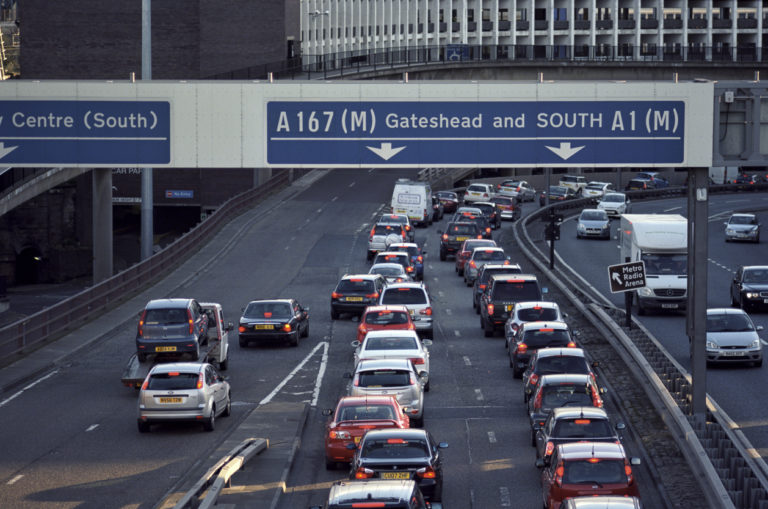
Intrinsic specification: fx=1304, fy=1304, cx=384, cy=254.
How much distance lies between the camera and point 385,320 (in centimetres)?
3666

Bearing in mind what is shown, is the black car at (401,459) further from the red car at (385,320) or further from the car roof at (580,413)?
the red car at (385,320)

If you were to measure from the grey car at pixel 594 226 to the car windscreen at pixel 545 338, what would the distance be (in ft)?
126

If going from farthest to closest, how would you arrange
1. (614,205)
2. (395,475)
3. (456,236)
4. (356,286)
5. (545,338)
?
(614,205)
(456,236)
(356,286)
(545,338)
(395,475)

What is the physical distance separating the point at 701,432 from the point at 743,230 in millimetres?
46632

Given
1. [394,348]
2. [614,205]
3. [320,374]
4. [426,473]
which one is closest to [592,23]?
[614,205]

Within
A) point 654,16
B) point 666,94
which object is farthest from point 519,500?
point 654,16

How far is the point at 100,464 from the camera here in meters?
24.2

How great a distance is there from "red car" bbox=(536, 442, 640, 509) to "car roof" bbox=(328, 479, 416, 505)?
3350 mm

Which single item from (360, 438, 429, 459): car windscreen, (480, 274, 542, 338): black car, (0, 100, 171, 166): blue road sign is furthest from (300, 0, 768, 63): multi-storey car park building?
(360, 438, 429, 459): car windscreen

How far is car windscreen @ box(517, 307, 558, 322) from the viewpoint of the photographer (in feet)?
119

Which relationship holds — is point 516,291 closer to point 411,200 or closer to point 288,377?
point 288,377

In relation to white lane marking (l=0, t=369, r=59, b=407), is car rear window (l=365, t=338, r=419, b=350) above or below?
above

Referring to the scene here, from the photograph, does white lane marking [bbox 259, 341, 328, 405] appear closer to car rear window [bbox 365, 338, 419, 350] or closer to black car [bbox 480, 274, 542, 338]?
car rear window [bbox 365, 338, 419, 350]

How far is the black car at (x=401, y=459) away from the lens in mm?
20125
